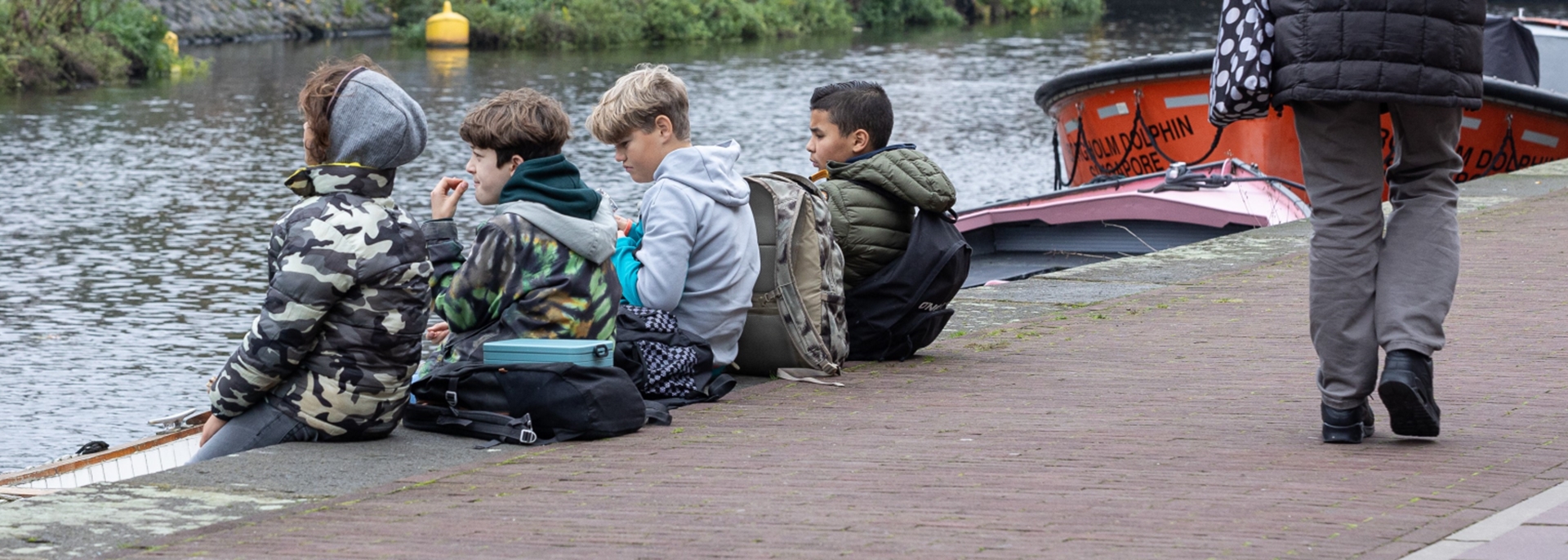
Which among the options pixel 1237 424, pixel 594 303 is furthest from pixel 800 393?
pixel 1237 424

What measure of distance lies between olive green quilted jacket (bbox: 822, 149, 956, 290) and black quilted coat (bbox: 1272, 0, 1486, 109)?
5.33ft

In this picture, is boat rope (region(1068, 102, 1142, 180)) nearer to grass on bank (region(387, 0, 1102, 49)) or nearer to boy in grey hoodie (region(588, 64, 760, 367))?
boy in grey hoodie (region(588, 64, 760, 367))

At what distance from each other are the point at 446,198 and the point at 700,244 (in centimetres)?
68

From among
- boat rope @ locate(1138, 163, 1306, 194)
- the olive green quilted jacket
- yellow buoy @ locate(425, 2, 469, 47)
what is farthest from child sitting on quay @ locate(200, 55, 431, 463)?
yellow buoy @ locate(425, 2, 469, 47)

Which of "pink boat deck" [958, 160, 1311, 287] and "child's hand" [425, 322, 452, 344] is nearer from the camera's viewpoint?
"child's hand" [425, 322, 452, 344]

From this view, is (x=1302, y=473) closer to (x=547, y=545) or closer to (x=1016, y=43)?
(x=547, y=545)

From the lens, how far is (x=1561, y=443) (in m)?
4.15

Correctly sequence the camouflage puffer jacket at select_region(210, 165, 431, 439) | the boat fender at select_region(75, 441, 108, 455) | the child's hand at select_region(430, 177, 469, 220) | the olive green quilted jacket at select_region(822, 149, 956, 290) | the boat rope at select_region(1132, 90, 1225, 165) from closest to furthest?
the camouflage puffer jacket at select_region(210, 165, 431, 439)
the boat fender at select_region(75, 441, 108, 455)
the child's hand at select_region(430, 177, 469, 220)
the olive green quilted jacket at select_region(822, 149, 956, 290)
the boat rope at select_region(1132, 90, 1225, 165)

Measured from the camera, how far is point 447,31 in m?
43.4

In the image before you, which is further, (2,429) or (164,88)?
(164,88)

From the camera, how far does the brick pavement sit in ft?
11.1

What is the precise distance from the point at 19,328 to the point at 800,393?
25.5ft

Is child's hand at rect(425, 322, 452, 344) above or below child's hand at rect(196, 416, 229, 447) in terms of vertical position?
above

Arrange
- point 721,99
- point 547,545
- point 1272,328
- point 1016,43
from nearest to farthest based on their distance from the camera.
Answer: point 547,545 → point 1272,328 → point 721,99 → point 1016,43
